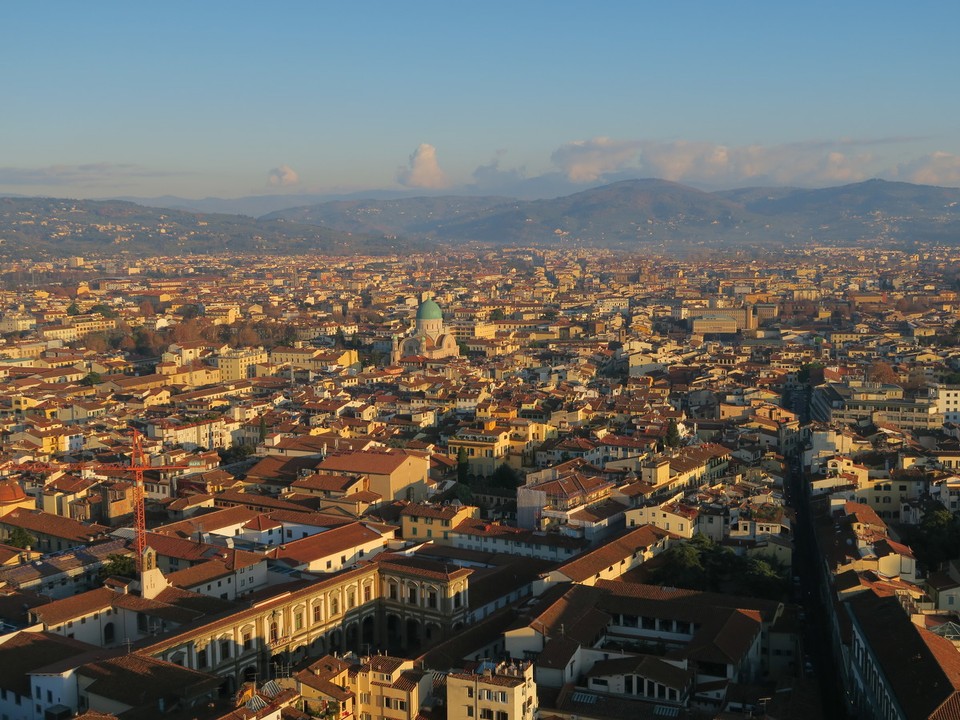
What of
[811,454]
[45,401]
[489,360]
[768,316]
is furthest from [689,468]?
[768,316]

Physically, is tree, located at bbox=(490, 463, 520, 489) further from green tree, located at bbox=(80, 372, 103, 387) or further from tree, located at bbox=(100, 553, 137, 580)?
green tree, located at bbox=(80, 372, 103, 387)

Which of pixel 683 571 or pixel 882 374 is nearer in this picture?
pixel 683 571

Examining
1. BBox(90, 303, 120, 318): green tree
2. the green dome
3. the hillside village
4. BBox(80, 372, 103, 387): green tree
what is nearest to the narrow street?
the hillside village

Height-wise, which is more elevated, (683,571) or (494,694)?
(494,694)

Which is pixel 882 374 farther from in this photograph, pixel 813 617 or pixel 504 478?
pixel 813 617

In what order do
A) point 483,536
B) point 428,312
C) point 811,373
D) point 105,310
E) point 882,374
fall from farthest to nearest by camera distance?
point 105,310, point 428,312, point 811,373, point 882,374, point 483,536

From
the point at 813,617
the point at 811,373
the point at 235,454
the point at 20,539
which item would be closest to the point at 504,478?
the point at 235,454
